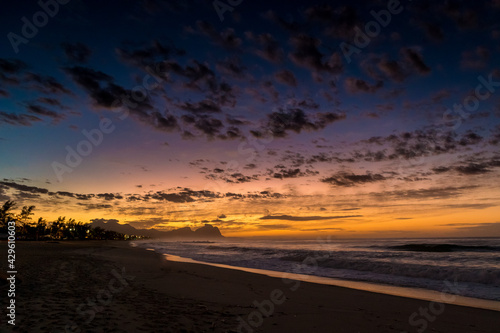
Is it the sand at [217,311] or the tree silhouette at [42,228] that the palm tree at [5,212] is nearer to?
the tree silhouette at [42,228]

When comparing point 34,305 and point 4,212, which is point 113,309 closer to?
point 34,305

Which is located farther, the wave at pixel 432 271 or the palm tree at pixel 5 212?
the palm tree at pixel 5 212

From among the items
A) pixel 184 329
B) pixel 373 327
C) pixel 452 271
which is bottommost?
pixel 452 271

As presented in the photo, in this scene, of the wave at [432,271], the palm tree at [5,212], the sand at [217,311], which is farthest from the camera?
the palm tree at [5,212]

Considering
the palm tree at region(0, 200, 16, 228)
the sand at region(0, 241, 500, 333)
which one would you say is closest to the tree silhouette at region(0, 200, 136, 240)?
the palm tree at region(0, 200, 16, 228)

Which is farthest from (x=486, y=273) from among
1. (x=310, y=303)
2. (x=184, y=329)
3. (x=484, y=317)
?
(x=184, y=329)

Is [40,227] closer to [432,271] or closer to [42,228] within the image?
[42,228]

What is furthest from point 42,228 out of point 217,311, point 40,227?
point 217,311

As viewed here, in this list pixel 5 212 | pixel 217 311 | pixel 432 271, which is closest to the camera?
pixel 217 311

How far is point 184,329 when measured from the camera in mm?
6355

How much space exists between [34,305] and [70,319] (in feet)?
6.37

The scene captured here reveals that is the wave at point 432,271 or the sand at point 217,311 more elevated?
the sand at point 217,311

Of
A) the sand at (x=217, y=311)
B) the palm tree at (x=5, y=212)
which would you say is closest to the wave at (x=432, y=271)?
the sand at (x=217, y=311)

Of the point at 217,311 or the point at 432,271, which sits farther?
the point at 432,271
